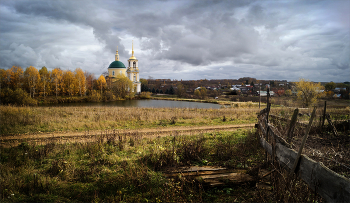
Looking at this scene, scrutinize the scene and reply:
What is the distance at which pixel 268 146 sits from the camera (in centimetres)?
645

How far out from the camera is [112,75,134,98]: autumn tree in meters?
64.2

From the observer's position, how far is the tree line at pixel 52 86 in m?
34.9

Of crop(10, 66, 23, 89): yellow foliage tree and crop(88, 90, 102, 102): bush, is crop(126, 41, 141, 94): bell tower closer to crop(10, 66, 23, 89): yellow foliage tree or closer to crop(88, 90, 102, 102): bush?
crop(88, 90, 102, 102): bush

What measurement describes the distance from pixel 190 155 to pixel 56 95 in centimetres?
5363

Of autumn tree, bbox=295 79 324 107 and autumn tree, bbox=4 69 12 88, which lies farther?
autumn tree, bbox=4 69 12 88

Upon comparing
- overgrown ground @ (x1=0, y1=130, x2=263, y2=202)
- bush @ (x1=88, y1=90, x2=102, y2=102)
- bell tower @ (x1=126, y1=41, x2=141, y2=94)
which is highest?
bell tower @ (x1=126, y1=41, x2=141, y2=94)

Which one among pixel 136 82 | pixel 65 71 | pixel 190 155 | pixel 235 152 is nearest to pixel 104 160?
pixel 190 155

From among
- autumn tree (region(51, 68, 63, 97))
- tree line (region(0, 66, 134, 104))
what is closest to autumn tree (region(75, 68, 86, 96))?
tree line (region(0, 66, 134, 104))

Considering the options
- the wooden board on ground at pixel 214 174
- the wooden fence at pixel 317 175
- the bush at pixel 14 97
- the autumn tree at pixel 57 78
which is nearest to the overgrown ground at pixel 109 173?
the wooden board on ground at pixel 214 174

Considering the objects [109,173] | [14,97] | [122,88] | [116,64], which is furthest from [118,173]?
[116,64]

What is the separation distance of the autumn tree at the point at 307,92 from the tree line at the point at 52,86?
160ft

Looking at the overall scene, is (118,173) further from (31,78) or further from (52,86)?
(52,86)

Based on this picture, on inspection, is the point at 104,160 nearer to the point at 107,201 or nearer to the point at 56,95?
the point at 107,201

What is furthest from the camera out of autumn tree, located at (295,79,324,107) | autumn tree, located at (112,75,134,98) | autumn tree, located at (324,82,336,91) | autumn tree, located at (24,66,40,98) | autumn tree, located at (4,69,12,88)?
autumn tree, located at (112,75,134,98)
